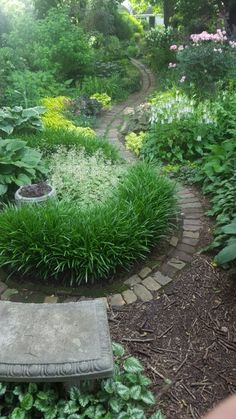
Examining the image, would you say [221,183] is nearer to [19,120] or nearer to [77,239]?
[77,239]

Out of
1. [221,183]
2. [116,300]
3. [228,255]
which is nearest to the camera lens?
[228,255]

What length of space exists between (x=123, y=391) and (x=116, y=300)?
36.6 inches

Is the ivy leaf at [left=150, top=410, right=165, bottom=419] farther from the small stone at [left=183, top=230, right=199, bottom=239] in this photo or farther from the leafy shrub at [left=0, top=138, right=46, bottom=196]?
the leafy shrub at [left=0, top=138, right=46, bottom=196]

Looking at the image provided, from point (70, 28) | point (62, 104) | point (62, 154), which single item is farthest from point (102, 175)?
point (70, 28)

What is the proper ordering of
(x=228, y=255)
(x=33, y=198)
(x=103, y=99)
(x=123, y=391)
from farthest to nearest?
(x=103, y=99) < (x=33, y=198) < (x=228, y=255) < (x=123, y=391)

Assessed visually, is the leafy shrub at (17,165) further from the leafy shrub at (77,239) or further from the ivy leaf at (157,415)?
the ivy leaf at (157,415)

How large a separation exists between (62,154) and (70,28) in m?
6.23

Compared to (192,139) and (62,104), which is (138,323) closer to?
(192,139)

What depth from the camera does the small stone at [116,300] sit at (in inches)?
123

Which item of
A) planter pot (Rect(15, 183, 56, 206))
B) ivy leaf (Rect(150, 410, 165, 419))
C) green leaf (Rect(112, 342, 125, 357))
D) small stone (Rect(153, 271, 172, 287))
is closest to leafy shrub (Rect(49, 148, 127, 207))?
planter pot (Rect(15, 183, 56, 206))

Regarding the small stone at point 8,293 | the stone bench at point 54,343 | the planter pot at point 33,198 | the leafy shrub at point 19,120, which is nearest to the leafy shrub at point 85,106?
the leafy shrub at point 19,120

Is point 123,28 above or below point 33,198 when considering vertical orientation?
above

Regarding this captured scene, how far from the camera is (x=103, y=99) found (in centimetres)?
839

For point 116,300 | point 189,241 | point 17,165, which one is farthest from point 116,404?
point 17,165
